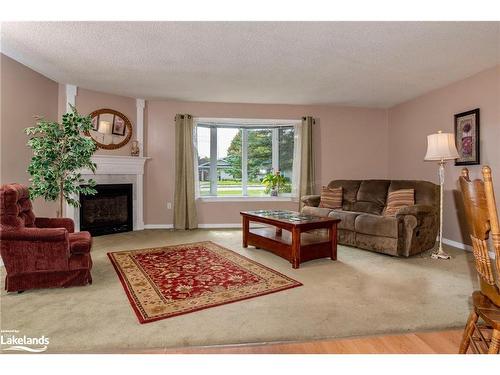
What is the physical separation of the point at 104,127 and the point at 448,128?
18.2ft

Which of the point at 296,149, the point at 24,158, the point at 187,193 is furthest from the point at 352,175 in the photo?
the point at 24,158

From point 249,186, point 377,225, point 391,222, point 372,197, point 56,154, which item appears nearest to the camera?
point 56,154

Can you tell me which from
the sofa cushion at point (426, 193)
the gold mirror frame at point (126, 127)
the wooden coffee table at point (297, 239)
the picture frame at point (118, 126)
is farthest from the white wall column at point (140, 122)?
the sofa cushion at point (426, 193)

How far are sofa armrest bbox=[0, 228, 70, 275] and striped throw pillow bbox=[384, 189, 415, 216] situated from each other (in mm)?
3899

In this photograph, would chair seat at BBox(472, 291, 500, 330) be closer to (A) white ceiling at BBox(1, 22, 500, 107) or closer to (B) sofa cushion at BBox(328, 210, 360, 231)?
(A) white ceiling at BBox(1, 22, 500, 107)

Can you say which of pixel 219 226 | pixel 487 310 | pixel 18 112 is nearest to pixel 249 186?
pixel 219 226

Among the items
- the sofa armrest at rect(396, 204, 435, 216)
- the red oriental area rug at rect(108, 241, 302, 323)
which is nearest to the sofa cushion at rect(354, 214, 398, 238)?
the sofa armrest at rect(396, 204, 435, 216)

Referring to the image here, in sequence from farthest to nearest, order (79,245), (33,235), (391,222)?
(391,222) → (79,245) → (33,235)

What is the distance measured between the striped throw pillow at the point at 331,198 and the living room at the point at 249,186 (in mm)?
23

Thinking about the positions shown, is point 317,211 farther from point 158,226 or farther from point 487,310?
point 487,310

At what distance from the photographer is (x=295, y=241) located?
3.38 meters

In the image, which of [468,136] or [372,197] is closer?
[468,136]

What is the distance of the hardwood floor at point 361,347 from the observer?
1825 millimetres

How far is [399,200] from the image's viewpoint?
4.31m
